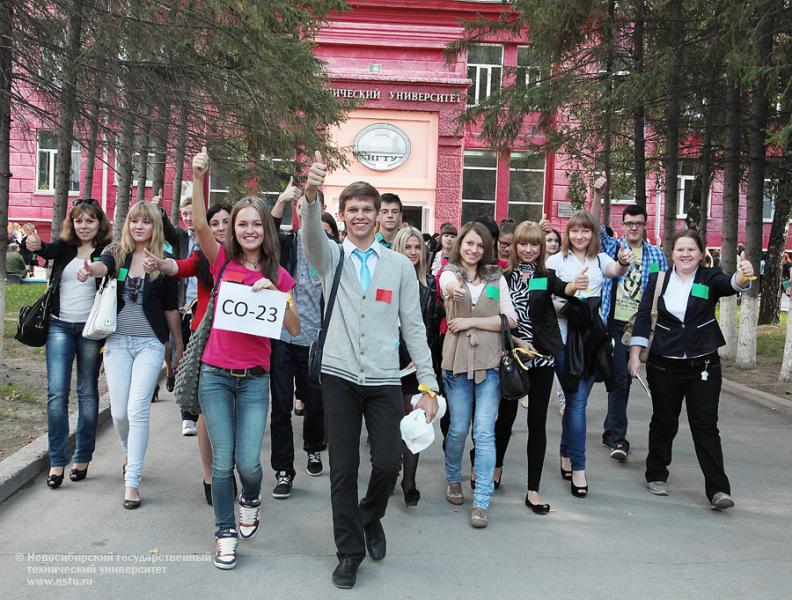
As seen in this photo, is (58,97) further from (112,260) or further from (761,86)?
(761,86)

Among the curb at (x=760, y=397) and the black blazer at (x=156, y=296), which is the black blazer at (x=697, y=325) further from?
the curb at (x=760, y=397)

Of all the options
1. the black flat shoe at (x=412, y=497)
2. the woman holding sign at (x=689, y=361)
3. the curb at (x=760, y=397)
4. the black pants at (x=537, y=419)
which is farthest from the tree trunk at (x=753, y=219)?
the black flat shoe at (x=412, y=497)

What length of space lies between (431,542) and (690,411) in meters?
2.26

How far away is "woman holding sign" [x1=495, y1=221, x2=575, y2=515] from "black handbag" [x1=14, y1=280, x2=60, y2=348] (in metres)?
3.16

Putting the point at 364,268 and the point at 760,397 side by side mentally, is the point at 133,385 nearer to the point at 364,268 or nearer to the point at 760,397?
the point at 364,268

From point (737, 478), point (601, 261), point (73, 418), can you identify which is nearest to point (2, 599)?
point (73, 418)

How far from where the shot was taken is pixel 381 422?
4.32m

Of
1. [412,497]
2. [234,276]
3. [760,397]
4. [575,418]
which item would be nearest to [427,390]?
[234,276]

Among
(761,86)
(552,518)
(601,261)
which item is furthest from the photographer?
(761,86)

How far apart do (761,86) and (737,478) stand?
753 centimetres

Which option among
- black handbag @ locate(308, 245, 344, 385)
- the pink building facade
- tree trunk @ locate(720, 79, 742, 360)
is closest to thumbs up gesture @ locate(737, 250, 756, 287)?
black handbag @ locate(308, 245, 344, 385)

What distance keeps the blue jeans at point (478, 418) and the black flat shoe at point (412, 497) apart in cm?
36

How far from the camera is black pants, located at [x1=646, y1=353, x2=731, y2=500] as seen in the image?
5734 mm

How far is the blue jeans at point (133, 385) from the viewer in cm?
538
